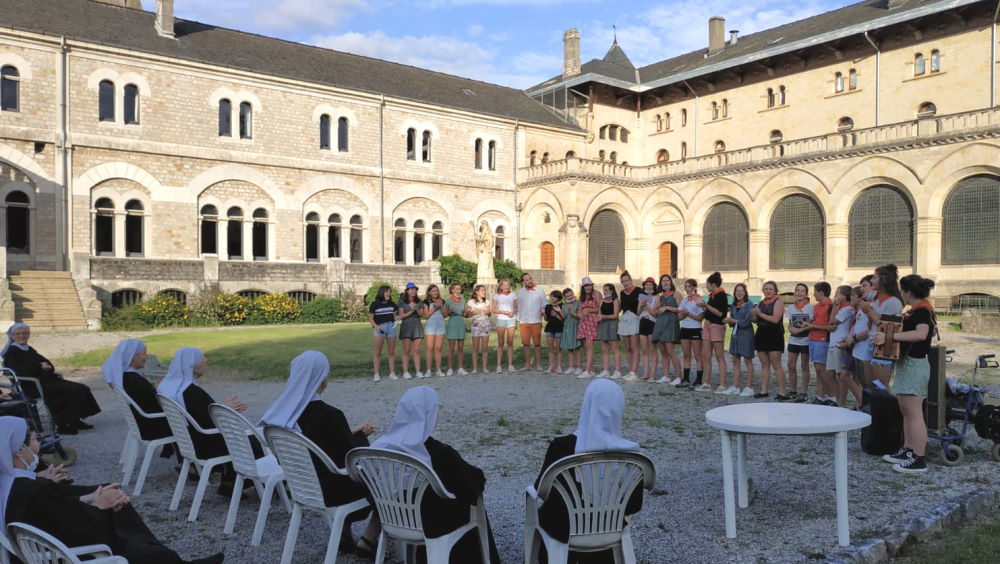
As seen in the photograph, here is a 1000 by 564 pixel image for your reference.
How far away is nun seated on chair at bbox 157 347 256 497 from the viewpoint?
6020 mm

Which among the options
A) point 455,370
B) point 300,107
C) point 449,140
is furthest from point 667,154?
point 455,370

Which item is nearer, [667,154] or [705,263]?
[705,263]

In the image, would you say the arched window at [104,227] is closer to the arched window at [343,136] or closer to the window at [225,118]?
the window at [225,118]

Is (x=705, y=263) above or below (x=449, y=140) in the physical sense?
below

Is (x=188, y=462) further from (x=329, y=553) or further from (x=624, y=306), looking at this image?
(x=624, y=306)

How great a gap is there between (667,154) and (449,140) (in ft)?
45.5

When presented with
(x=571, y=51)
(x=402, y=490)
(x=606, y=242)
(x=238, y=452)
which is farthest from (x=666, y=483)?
(x=571, y=51)

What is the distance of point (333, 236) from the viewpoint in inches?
1315

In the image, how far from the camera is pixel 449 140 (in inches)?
1442

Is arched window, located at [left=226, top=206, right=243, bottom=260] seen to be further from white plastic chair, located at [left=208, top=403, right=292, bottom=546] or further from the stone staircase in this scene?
white plastic chair, located at [left=208, top=403, right=292, bottom=546]

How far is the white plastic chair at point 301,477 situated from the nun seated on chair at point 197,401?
1.43 m

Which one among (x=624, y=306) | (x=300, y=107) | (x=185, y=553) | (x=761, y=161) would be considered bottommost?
(x=185, y=553)

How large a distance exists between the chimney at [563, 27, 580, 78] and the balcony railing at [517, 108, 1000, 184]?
921 centimetres

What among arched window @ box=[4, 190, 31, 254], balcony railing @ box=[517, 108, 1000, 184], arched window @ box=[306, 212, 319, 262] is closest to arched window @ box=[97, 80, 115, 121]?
Result: arched window @ box=[4, 190, 31, 254]
